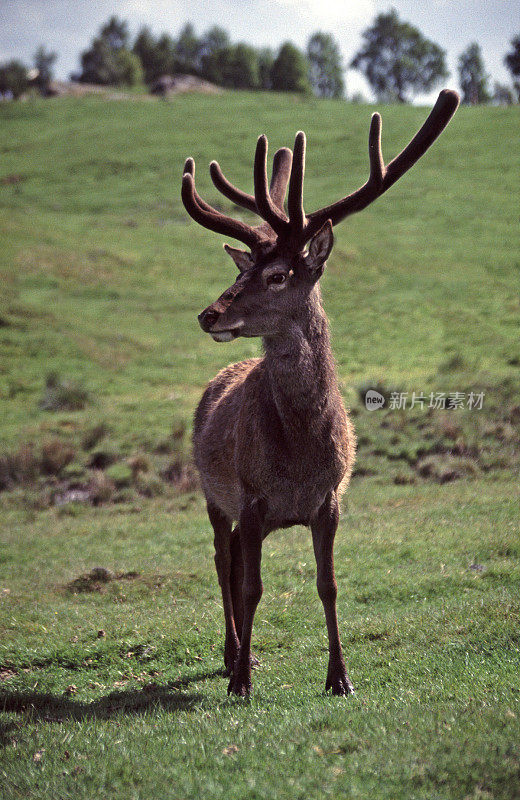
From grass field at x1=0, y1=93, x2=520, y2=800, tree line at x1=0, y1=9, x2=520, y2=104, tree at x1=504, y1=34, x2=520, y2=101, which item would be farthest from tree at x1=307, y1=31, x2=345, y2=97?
tree at x1=504, y1=34, x2=520, y2=101

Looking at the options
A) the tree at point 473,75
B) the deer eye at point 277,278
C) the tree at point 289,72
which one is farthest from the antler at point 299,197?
the tree at point 289,72

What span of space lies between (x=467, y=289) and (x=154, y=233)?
1945cm

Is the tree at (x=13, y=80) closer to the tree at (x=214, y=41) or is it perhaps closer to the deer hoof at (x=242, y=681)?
the tree at (x=214, y=41)

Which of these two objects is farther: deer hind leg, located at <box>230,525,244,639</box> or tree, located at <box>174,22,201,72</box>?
tree, located at <box>174,22,201,72</box>

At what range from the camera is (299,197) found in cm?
742

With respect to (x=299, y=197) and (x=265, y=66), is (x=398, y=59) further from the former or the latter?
(x=299, y=197)

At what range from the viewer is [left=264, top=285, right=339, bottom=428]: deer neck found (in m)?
7.58

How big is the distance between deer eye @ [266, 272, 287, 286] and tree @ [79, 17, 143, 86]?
373 feet

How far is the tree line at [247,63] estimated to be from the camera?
79.4 meters

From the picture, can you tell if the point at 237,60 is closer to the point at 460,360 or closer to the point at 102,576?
the point at 460,360

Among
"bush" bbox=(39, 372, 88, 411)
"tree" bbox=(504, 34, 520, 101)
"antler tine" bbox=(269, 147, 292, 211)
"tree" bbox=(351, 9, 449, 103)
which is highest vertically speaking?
"tree" bbox=(351, 9, 449, 103)

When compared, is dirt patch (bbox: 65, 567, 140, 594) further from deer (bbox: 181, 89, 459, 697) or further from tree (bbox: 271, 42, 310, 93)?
tree (bbox: 271, 42, 310, 93)

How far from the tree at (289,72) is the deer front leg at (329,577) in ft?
354

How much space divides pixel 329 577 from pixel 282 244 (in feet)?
9.88
